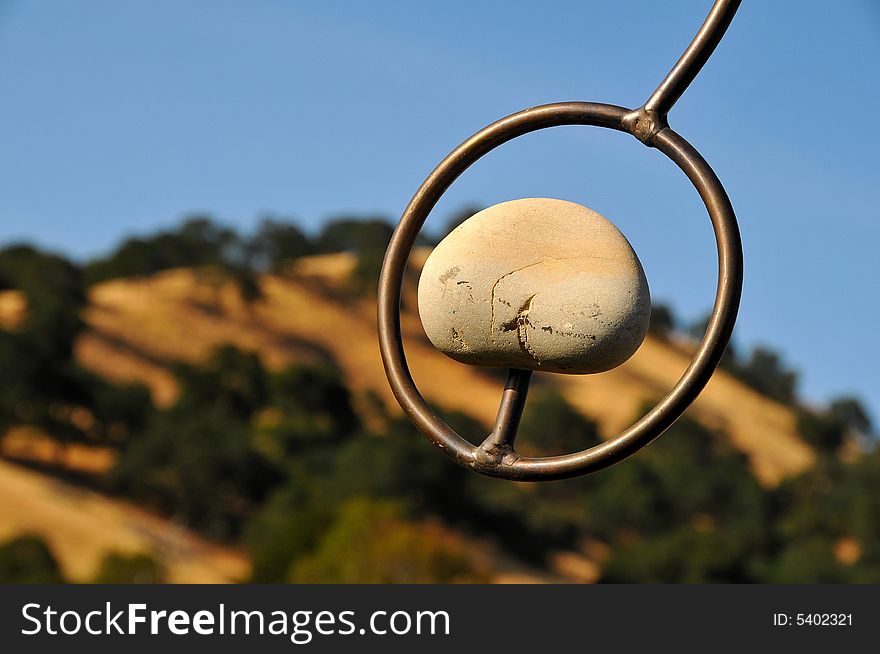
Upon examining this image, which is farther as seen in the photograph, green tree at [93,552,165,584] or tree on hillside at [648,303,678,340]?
tree on hillside at [648,303,678,340]

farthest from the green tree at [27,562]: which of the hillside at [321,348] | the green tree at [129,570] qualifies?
the hillside at [321,348]

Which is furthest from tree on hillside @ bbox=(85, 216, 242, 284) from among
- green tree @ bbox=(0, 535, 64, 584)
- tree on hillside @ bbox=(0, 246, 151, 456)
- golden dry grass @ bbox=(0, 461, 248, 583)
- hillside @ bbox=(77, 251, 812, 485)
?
green tree @ bbox=(0, 535, 64, 584)

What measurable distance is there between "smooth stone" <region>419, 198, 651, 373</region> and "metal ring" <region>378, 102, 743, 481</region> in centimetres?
12

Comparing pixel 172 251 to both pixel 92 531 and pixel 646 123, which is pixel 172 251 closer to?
pixel 92 531

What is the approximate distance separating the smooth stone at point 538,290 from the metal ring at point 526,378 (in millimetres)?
118

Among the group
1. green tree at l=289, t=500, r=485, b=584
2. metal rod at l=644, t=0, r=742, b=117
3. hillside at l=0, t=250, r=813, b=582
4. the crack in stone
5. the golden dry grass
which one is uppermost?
hillside at l=0, t=250, r=813, b=582

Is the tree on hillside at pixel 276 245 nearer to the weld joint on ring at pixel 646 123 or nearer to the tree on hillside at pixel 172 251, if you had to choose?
the tree on hillside at pixel 172 251

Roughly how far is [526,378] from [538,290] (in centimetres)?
26

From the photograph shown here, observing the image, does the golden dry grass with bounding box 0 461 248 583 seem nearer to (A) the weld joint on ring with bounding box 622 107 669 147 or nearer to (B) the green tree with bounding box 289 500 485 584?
(B) the green tree with bounding box 289 500 485 584

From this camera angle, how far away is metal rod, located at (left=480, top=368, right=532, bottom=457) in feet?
11.7

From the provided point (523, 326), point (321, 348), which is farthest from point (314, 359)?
point (523, 326)

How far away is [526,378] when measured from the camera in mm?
3713

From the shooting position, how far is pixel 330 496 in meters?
55.2

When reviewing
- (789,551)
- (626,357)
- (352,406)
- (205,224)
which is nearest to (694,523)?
(789,551)
